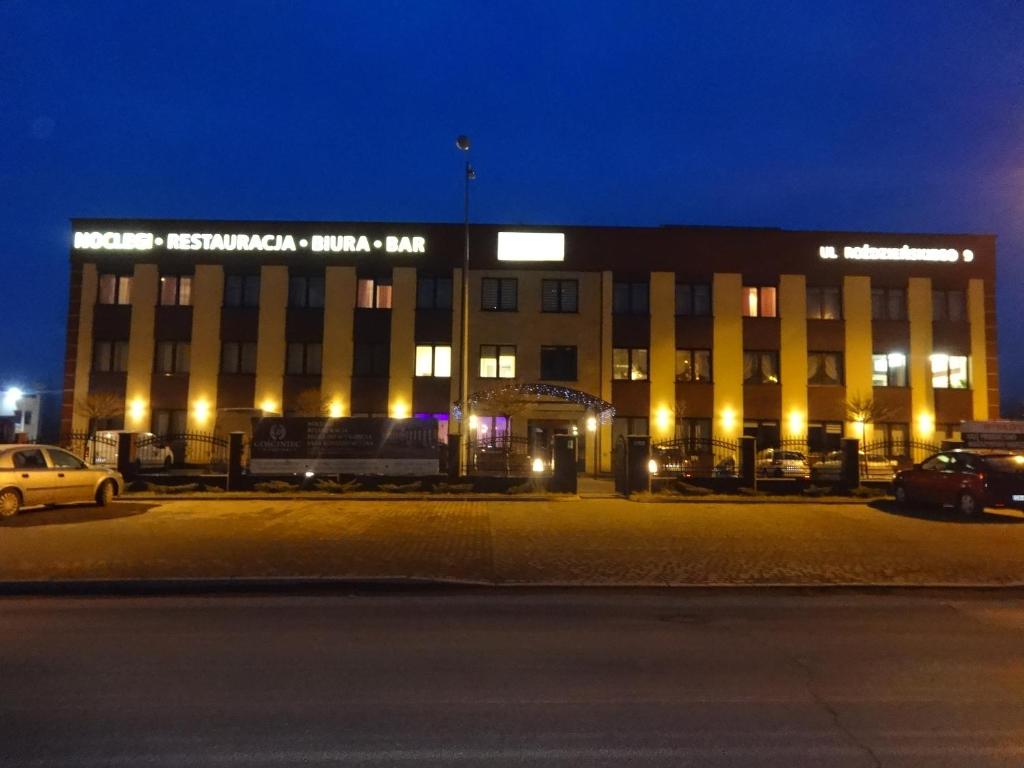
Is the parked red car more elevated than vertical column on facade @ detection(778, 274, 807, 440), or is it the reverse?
vertical column on facade @ detection(778, 274, 807, 440)

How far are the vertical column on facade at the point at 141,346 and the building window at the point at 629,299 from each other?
21482 millimetres

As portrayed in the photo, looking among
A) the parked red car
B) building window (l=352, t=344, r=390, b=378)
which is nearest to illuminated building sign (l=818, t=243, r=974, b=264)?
the parked red car

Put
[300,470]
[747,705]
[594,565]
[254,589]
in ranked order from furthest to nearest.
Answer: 1. [300,470]
2. [594,565]
3. [254,589]
4. [747,705]

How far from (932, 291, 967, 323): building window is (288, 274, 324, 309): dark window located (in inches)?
1144

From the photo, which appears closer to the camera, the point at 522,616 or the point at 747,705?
the point at 747,705

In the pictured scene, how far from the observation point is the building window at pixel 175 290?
1430 inches

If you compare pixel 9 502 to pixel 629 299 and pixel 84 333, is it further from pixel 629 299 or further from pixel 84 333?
pixel 629 299

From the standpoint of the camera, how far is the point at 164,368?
118ft

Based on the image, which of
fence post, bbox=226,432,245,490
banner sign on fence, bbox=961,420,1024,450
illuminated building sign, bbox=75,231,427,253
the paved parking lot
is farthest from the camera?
illuminated building sign, bbox=75,231,427,253

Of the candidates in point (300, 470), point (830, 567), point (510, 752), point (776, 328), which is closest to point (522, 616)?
point (510, 752)

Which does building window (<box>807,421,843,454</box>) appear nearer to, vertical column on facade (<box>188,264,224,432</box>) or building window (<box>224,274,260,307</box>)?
building window (<box>224,274,260,307</box>)

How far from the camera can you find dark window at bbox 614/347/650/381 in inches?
1415

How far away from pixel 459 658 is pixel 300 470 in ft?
53.4

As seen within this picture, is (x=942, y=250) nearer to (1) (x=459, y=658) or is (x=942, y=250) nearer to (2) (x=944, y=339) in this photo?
(2) (x=944, y=339)
